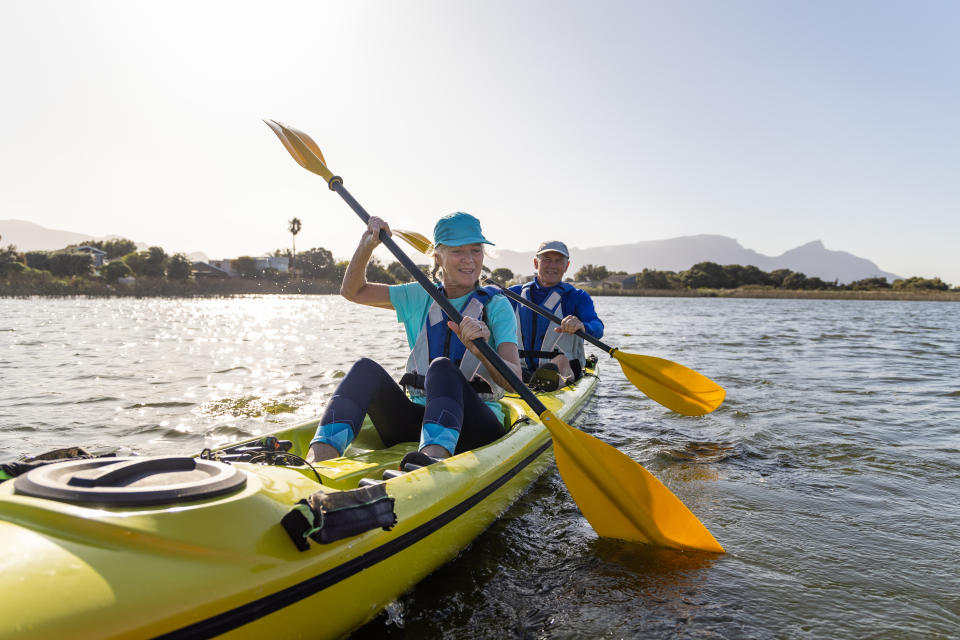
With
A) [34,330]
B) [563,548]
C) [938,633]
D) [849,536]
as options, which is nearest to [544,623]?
[563,548]

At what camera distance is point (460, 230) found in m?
3.18

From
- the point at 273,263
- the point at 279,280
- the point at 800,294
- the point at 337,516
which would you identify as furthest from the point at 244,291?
the point at 800,294

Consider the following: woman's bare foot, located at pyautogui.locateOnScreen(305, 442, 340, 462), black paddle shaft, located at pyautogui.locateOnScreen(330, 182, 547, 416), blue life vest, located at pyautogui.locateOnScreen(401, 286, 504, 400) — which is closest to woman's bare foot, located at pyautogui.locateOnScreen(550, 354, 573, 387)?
black paddle shaft, located at pyautogui.locateOnScreen(330, 182, 547, 416)

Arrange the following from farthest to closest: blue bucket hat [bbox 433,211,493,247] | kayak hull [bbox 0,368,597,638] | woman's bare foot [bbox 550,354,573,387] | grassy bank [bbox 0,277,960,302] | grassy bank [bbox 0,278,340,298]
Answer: grassy bank [bbox 0,277,960,302], grassy bank [bbox 0,278,340,298], woman's bare foot [bbox 550,354,573,387], blue bucket hat [bbox 433,211,493,247], kayak hull [bbox 0,368,597,638]

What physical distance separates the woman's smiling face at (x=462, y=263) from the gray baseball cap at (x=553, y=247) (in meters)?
3.06

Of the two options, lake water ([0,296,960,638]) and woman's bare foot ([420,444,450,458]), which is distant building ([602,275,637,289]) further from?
woman's bare foot ([420,444,450,458])

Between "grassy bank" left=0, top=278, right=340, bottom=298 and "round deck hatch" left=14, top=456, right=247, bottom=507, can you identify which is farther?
"grassy bank" left=0, top=278, right=340, bottom=298

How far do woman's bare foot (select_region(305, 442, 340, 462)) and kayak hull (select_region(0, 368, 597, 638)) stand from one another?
604mm

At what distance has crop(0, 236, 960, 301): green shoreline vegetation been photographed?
41.8m

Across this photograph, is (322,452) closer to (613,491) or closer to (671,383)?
(613,491)

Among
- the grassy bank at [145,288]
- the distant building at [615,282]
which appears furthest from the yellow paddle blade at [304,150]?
the distant building at [615,282]

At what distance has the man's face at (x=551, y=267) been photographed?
20.9ft

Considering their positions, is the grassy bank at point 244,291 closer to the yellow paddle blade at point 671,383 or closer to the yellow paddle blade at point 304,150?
the yellow paddle blade at point 304,150

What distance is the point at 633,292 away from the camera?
7319 centimetres
